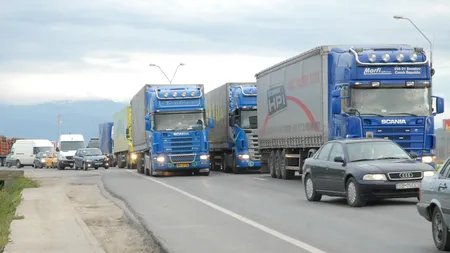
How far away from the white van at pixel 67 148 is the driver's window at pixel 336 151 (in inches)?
1770

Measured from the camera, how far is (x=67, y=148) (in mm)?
65500

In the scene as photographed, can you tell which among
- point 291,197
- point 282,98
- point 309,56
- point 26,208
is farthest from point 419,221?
point 282,98

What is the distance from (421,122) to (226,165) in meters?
18.3

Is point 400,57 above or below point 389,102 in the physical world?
above

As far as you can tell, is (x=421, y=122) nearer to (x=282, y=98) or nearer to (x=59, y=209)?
(x=282, y=98)

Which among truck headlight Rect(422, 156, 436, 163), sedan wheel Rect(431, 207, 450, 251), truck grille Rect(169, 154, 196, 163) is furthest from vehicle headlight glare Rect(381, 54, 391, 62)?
sedan wheel Rect(431, 207, 450, 251)

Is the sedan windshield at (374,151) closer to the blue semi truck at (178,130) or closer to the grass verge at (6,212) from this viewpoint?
the grass verge at (6,212)

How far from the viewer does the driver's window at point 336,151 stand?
66.2ft

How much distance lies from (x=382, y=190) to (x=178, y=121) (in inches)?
805

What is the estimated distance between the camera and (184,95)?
38.2m

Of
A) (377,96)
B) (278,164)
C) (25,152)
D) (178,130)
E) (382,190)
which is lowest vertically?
(382,190)

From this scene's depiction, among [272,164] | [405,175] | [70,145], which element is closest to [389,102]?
[405,175]

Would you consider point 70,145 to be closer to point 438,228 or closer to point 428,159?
point 428,159

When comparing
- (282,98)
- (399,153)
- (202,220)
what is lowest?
(202,220)
